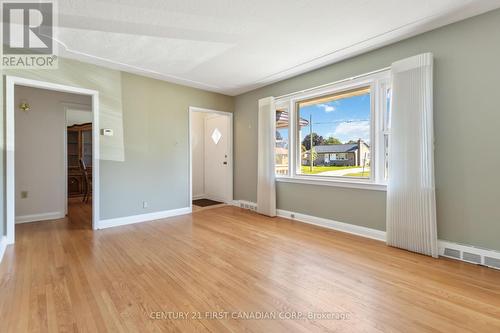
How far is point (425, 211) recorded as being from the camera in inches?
107

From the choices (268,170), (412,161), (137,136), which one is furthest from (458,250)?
(137,136)

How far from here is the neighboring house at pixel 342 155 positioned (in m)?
3.51

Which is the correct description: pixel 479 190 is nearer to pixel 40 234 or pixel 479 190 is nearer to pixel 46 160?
pixel 40 234

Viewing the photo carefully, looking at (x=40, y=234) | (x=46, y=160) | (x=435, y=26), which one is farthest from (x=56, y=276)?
(x=435, y=26)

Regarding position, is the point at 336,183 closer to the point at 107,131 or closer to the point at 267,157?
the point at 267,157

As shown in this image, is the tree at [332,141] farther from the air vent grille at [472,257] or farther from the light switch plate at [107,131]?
the light switch plate at [107,131]

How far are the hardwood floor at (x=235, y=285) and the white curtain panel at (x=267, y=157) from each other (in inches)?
51.6

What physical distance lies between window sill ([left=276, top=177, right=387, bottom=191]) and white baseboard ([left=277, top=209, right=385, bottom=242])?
57 centimetres

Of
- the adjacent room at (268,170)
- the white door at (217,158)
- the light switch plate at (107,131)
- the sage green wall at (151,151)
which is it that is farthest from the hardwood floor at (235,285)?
the white door at (217,158)

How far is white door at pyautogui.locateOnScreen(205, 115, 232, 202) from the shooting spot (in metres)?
5.72

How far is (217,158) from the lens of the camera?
605 centimetres

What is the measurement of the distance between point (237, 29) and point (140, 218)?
3382mm

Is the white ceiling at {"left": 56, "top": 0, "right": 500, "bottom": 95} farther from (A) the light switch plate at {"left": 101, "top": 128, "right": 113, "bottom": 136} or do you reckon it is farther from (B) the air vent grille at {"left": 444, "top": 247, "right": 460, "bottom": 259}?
(B) the air vent grille at {"left": 444, "top": 247, "right": 460, "bottom": 259}

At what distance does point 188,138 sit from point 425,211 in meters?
4.01
